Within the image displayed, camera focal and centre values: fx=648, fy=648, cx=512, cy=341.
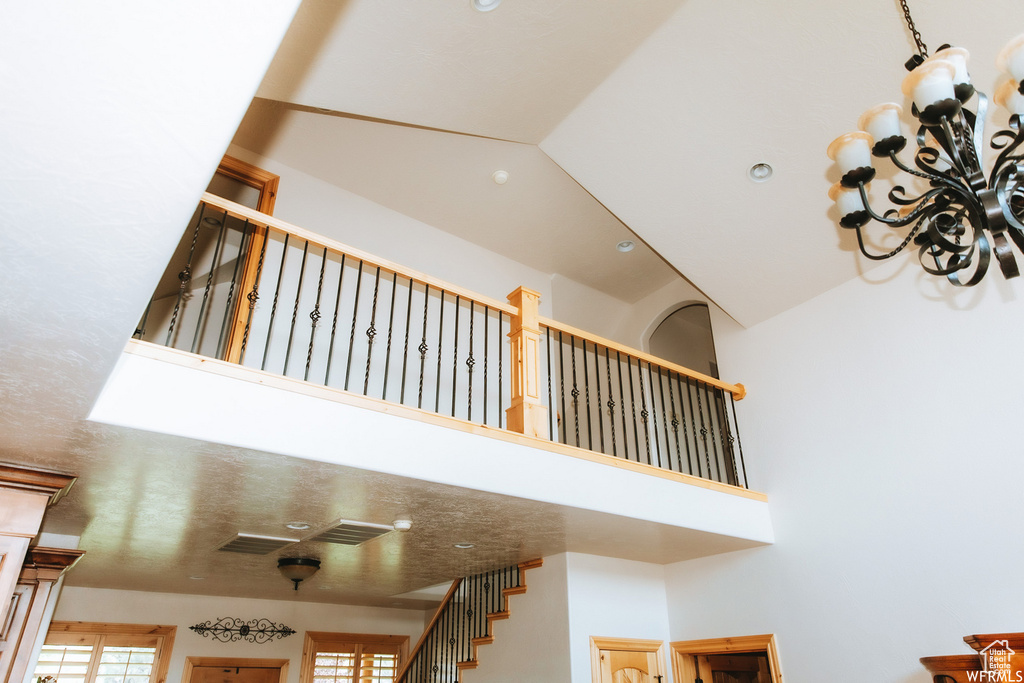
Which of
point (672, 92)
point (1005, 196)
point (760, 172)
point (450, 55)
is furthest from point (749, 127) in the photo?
point (1005, 196)

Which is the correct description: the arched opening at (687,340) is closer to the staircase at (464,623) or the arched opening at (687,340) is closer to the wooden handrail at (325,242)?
the staircase at (464,623)

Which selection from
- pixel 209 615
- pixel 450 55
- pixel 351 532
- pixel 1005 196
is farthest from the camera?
pixel 209 615

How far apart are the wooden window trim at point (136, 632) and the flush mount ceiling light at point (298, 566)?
7.86ft

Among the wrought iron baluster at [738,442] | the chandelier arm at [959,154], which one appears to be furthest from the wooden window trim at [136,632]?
the chandelier arm at [959,154]

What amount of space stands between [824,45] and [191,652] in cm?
770

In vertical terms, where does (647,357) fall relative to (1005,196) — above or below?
above

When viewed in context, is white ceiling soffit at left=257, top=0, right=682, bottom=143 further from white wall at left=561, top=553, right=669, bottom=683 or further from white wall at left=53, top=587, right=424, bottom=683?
white wall at left=53, top=587, right=424, bottom=683

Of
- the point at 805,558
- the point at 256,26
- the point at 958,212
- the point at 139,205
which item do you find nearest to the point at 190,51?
the point at 256,26

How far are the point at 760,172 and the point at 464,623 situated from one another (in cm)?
488

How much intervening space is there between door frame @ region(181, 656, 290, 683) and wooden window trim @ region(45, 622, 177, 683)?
7.6 inches

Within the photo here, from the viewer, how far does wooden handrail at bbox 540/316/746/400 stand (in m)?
4.64

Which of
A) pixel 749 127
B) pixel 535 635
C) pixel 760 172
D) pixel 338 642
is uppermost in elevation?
pixel 749 127

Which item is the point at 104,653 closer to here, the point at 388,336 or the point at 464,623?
the point at 464,623

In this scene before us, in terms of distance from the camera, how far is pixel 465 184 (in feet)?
19.0
